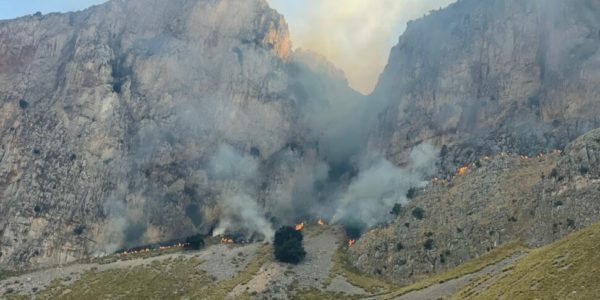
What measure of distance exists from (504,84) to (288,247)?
82.2 metres

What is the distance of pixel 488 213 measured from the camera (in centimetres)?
12300

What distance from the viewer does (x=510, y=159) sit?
141625 mm

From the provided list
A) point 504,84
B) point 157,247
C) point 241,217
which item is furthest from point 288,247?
point 504,84

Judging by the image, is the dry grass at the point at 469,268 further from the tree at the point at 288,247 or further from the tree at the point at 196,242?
the tree at the point at 196,242

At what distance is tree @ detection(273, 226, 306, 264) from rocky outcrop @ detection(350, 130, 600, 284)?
14.2 m

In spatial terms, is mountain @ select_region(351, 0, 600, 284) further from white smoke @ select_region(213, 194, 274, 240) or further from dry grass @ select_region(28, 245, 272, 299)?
white smoke @ select_region(213, 194, 274, 240)

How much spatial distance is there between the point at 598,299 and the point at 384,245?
3651 inches

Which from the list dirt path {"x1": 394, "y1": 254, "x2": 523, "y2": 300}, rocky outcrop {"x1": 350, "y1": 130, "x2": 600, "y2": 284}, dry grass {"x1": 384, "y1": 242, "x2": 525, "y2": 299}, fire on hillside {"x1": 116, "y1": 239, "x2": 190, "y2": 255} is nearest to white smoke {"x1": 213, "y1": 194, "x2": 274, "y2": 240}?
fire on hillside {"x1": 116, "y1": 239, "x2": 190, "y2": 255}

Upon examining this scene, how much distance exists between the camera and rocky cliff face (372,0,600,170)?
484 feet

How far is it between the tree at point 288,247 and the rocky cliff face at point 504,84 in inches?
1892

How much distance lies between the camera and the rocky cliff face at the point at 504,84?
147500mm

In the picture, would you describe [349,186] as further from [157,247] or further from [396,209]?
[157,247]

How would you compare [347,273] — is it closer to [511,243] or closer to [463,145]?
[511,243]

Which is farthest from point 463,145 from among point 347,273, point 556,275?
point 556,275
